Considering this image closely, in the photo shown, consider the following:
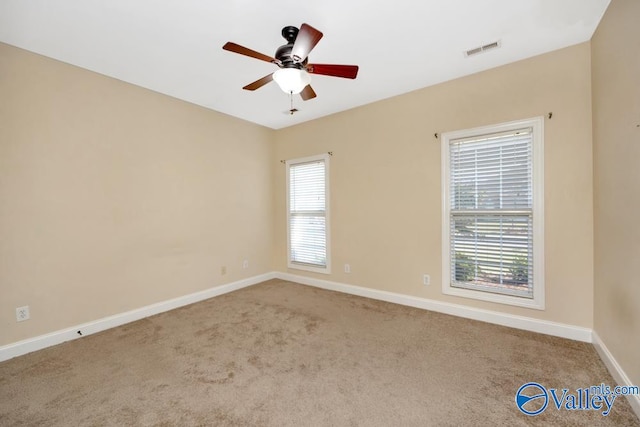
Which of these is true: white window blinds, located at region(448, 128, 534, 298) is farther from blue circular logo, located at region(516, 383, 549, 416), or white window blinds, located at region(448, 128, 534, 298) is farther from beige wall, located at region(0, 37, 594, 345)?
blue circular logo, located at region(516, 383, 549, 416)

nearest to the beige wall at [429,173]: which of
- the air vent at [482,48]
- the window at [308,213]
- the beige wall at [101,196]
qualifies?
the window at [308,213]

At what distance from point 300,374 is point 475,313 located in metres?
2.11

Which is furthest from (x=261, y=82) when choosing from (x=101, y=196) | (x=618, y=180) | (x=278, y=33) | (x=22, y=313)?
(x=22, y=313)

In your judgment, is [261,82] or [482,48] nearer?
[261,82]

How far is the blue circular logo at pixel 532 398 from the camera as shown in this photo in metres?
1.69

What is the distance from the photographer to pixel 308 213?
4547 mm

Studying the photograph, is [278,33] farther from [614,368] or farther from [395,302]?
[614,368]

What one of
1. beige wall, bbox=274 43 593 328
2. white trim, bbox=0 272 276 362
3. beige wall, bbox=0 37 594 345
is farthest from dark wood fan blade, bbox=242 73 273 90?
white trim, bbox=0 272 276 362

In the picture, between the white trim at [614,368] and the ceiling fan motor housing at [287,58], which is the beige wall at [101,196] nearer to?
the ceiling fan motor housing at [287,58]

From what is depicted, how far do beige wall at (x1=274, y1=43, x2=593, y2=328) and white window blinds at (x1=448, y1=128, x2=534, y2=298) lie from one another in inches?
6.5

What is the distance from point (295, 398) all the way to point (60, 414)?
4.91 feet

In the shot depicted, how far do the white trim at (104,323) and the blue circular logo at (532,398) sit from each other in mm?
3631

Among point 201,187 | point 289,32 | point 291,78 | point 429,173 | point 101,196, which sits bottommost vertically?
point 101,196

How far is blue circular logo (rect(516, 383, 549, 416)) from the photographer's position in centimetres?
169
